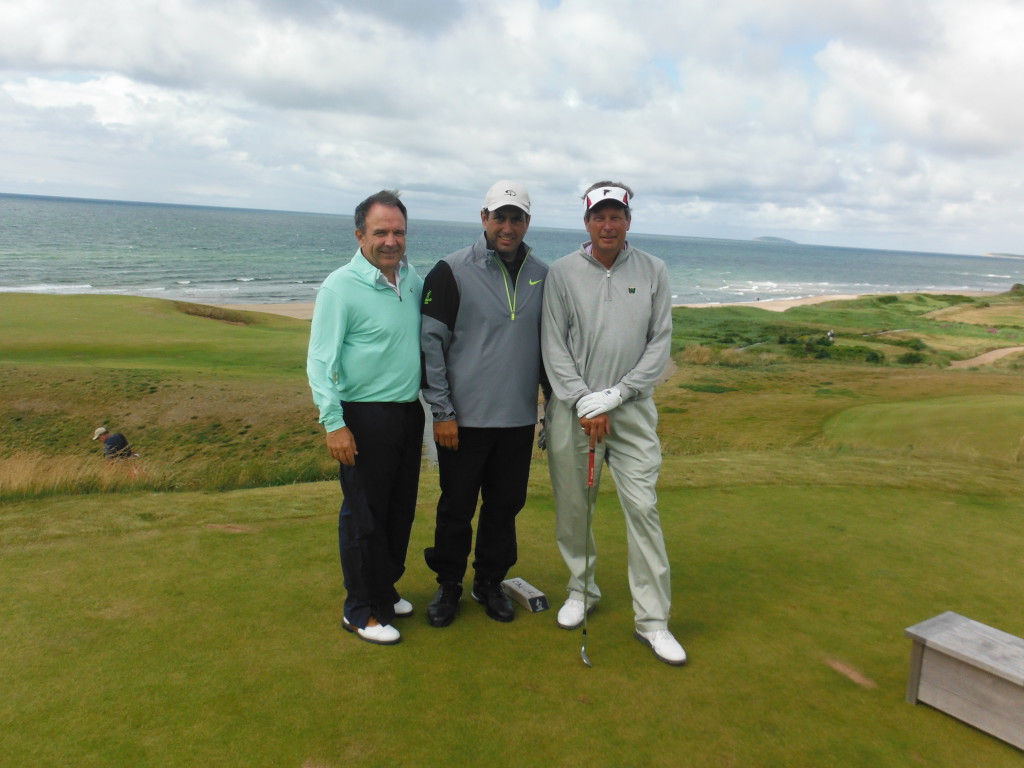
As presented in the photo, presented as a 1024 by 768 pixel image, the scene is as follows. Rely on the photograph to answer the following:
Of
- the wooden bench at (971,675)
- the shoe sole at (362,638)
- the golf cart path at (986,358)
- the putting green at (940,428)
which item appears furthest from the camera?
the golf cart path at (986,358)

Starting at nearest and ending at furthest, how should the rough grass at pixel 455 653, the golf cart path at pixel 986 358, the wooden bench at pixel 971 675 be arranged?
1. the rough grass at pixel 455 653
2. the wooden bench at pixel 971 675
3. the golf cart path at pixel 986 358

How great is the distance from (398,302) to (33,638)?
7.21 ft

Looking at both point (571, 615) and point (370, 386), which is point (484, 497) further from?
point (370, 386)

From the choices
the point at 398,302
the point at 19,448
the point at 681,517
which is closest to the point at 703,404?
the point at 681,517

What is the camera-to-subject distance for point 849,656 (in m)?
3.72

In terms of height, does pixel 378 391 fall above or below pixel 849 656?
above

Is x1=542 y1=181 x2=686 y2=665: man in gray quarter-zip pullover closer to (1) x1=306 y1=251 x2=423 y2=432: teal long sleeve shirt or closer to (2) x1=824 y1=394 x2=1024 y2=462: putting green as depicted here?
(1) x1=306 y1=251 x2=423 y2=432: teal long sleeve shirt

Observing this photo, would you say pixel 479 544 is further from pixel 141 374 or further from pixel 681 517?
pixel 141 374

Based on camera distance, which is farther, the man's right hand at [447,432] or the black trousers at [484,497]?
the black trousers at [484,497]

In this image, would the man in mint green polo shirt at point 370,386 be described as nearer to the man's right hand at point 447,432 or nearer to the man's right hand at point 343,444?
the man's right hand at point 343,444

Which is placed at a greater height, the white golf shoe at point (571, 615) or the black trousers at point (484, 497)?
the black trousers at point (484, 497)

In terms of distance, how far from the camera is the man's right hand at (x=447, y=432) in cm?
392

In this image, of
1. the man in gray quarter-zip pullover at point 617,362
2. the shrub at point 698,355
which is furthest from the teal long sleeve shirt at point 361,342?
the shrub at point 698,355

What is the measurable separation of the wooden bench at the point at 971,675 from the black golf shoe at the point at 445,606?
2.12 m
